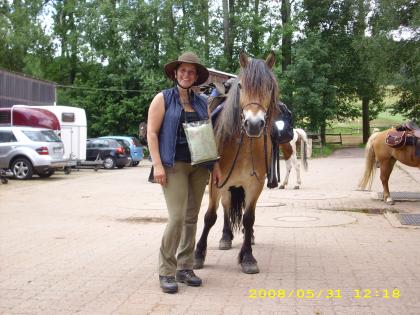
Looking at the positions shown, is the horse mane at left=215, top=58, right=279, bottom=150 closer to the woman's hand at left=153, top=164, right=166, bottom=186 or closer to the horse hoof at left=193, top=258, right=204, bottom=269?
the woman's hand at left=153, top=164, right=166, bottom=186

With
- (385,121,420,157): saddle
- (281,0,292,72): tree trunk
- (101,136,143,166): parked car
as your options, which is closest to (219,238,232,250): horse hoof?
(385,121,420,157): saddle

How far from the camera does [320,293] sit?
16.3ft

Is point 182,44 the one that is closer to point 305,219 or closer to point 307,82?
point 307,82

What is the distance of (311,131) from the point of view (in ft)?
129

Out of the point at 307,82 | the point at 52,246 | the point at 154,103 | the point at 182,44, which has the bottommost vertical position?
the point at 52,246

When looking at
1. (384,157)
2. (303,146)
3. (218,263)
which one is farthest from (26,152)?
(218,263)

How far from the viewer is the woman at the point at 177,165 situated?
5.06 metres

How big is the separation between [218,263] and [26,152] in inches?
594

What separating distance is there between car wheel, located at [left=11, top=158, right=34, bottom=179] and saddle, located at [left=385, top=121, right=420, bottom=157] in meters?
13.1

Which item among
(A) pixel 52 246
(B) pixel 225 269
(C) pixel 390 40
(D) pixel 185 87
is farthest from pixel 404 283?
(C) pixel 390 40

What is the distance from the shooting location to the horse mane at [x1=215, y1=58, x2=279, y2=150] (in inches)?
219

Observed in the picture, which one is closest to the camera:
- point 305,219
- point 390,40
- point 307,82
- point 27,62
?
point 305,219

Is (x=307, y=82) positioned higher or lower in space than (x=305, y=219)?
higher

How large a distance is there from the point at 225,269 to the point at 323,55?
3583cm
